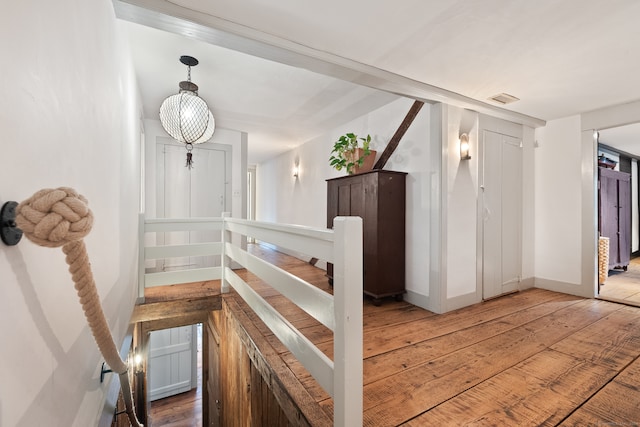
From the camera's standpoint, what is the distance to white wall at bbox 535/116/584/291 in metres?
3.12

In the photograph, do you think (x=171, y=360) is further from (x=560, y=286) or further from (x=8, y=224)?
(x=560, y=286)

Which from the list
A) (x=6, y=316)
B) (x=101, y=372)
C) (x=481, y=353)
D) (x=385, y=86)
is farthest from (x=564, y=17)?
(x=101, y=372)

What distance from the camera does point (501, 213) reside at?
10.3 ft

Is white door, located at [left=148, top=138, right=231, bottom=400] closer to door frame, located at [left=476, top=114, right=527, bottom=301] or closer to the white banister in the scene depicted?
the white banister

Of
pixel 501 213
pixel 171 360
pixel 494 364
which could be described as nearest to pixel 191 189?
pixel 171 360

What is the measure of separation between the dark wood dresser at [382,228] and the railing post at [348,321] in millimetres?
1693

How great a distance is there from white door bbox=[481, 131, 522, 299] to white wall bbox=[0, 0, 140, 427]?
3.29 metres

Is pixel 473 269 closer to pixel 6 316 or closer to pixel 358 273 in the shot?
pixel 358 273

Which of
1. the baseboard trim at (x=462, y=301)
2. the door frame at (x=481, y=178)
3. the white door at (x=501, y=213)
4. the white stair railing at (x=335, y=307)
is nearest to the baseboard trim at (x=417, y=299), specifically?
the baseboard trim at (x=462, y=301)

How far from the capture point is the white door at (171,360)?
4828 mm

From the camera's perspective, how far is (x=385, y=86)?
231 cm

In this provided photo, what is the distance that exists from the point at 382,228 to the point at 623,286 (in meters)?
3.72

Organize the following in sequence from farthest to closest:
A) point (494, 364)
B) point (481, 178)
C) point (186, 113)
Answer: point (481, 178) < point (186, 113) < point (494, 364)

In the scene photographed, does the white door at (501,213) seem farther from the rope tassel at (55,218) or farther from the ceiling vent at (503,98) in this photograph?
the rope tassel at (55,218)
